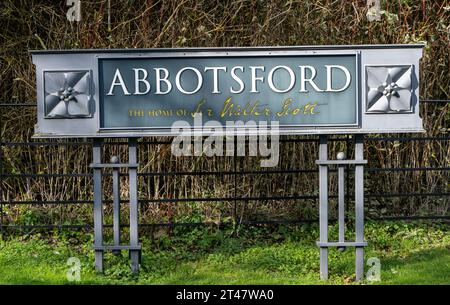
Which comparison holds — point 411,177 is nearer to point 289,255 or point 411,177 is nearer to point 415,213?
point 415,213

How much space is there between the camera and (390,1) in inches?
321

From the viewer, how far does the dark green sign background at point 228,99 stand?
5344mm

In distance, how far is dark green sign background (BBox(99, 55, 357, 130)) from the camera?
5.34m

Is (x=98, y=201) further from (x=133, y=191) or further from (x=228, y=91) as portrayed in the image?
(x=228, y=91)

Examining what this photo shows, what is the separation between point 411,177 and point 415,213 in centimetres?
49

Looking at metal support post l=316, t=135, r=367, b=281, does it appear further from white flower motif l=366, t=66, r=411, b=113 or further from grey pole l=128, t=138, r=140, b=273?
grey pole l=128, t=138, r=140, b=273

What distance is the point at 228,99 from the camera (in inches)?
212

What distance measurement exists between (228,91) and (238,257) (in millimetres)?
2025

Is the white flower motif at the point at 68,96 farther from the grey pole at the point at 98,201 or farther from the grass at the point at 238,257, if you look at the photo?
the grass at the point at 238,257

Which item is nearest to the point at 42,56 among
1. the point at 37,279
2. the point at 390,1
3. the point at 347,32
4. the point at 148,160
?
the point at 37,279

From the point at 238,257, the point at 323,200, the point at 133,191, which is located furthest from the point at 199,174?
the point at 323,200

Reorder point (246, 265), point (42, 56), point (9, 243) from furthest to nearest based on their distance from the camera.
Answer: point (9, 243) < point (246, 265) < point (42, 56)

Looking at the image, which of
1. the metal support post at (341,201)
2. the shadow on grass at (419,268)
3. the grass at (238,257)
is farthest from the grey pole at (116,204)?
the shadow on grass at (419,268)

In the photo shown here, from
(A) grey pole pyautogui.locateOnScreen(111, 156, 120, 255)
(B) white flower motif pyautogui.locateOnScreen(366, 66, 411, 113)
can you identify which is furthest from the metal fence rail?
(B) white flower motif pyautogui.locateOnScreen(366, 66, 411, 113)
